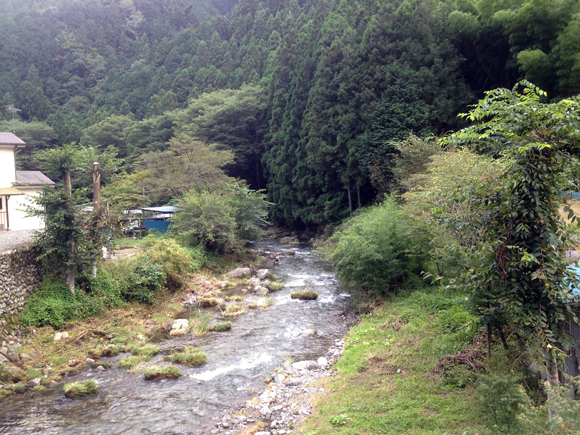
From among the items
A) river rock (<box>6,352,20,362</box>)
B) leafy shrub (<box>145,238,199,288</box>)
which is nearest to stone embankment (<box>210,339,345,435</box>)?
river rock (<box>6,352,20,362</box>)

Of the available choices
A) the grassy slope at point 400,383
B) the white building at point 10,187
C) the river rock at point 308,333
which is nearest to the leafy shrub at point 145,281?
the river rock at point 308,333

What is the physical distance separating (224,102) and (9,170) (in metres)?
24.2

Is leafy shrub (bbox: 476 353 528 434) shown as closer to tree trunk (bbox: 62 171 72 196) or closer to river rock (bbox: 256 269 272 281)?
tree trunk (bbox: 62 171 72 196)

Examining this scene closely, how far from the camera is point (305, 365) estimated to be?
1086cm

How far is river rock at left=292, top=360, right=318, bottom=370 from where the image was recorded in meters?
10.8

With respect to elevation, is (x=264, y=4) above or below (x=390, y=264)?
above

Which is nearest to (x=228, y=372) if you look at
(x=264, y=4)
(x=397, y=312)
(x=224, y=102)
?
(x=397, y=312)

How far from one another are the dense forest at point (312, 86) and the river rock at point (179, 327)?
15071 millimetres

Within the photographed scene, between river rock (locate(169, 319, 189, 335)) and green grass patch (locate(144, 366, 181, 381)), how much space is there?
3.16 m

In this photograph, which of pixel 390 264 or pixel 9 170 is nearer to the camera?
pixel 390 264

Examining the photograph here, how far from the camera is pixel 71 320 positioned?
13.4 meters

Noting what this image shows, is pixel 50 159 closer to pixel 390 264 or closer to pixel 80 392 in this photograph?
pixel 80 392

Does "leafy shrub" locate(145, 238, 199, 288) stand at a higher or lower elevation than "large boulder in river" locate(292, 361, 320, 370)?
higher

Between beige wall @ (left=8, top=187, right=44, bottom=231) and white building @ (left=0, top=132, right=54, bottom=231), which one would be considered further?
beige wall @ (left=8, top=187, right=44, bottom=231)
